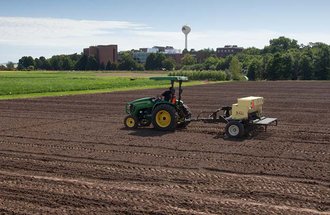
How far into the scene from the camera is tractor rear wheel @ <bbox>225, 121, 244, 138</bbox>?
13.7m

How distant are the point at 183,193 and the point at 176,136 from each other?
6088 millimetres

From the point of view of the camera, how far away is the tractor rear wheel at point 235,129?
13.7m

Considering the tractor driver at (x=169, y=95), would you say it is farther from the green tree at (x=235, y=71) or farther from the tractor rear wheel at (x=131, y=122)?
the green tree at (x=235, y=71)

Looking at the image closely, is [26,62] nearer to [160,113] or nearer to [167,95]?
[167,95]

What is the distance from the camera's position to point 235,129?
45.4ft

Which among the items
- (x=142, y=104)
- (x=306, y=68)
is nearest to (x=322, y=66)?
(x=306, y=68)

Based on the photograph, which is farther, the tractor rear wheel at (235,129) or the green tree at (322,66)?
the green tree at (322,66)

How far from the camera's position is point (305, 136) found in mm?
14547

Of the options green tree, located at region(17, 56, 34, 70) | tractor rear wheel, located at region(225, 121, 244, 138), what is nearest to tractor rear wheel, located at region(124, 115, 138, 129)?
tractor rear wheel, located at region(225, 121, 244, 138)

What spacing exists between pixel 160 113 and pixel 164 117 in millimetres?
186

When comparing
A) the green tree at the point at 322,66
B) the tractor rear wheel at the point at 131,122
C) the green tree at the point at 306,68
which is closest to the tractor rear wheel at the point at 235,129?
the tractor rear wheel at the point at 131,122

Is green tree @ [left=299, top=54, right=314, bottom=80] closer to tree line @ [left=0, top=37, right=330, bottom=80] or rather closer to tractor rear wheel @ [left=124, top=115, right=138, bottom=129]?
tree line @ [left=0, top=37, right=330, bottom=80]

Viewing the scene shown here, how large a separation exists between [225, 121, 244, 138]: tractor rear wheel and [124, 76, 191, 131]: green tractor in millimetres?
1881

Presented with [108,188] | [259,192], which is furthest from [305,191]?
[108,188]
